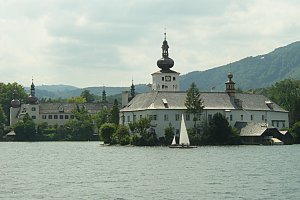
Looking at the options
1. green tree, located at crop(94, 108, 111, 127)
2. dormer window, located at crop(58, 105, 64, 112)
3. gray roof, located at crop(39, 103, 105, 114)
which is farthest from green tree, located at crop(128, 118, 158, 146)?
dormer window, located at crop(58, 105, 64, 112)

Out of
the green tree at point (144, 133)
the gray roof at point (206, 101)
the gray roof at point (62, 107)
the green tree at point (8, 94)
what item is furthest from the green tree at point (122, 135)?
the green tree at point (8, 94)

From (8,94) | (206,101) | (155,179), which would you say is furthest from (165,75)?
(155,179)

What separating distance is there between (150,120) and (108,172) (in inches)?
1987

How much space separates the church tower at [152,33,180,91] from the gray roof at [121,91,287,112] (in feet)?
44.6

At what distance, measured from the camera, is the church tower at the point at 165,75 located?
128125 millimetres

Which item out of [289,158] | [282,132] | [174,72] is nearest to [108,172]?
[289,158]

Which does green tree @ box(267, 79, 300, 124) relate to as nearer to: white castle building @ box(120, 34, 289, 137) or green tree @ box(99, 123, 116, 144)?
white castle building @ box(120, 34, 289, 137)

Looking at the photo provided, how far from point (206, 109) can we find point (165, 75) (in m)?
20.7

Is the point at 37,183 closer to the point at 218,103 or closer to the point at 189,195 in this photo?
the point at 189,195

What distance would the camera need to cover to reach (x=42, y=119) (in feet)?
562

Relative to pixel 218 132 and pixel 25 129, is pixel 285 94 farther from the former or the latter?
pixel 25 129

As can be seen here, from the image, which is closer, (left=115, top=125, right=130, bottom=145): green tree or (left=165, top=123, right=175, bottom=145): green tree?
(left=165, top=123, right=175, bottom=145): green tree

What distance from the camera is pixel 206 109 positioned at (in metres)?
109

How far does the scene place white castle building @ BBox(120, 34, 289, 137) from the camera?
106 m
